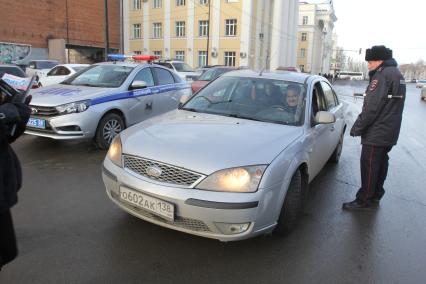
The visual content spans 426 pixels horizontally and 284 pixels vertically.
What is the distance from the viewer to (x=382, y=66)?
4.45 metres

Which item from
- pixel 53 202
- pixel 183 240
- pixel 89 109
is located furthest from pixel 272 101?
pixel 89 109

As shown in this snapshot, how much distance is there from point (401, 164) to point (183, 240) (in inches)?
201

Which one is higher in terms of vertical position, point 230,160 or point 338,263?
point 230,160

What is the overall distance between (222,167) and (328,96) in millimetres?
3210

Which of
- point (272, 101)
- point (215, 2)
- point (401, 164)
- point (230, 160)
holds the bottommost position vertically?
point (401, 164)

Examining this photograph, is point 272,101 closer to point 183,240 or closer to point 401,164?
point 183,240

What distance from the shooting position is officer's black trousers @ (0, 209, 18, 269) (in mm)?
2367

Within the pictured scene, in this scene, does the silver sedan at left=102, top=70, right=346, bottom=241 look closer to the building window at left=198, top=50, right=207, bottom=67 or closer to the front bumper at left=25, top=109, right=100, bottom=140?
the front bumper at left=25, top=109, right=100, bottom=140

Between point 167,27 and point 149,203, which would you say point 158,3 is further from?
point 149,203

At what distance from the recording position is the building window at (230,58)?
48688mm

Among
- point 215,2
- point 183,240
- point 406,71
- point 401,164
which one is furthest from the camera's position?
point 406,71

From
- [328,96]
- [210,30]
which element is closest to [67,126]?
[328,96]

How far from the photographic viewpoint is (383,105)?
439 centimetres

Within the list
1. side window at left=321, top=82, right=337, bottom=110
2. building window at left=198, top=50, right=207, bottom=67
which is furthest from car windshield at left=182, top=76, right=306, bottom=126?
building window at left=198, top=50, right=207, bottom=67
